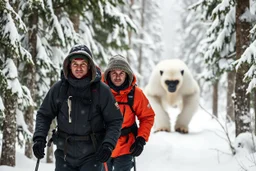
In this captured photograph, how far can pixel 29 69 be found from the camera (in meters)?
7.89

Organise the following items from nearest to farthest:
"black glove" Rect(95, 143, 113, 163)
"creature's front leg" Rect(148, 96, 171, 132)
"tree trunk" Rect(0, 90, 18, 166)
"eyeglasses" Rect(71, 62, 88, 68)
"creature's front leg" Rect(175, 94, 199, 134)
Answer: "black glove" Rect(95, 143, 113, 163), "eyeglasses" Rect(71, 62, 88, 68), "tree trunk" Rect(0, 90, 18, 166), "creature's front leg" Rect(148, 96, 171, 132), "creature's front leg" Rect(175, 94, 199, 134)

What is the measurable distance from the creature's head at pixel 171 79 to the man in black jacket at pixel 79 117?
6.38 meters

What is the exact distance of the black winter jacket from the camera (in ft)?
12.4

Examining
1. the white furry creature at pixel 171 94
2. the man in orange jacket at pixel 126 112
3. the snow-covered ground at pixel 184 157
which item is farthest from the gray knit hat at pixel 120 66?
the white furry creature at pixel 171 94

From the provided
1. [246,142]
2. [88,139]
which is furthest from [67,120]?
[246,142]

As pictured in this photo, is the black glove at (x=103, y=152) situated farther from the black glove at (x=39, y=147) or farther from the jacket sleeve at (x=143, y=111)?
the jacket sleeve at (x=143, y=111)

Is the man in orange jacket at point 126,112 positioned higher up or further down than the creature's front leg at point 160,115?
higher up

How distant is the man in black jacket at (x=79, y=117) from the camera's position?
379 centimetres

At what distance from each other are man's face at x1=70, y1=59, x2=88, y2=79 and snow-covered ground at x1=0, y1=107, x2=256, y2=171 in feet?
10.4

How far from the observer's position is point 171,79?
10273 millimetres

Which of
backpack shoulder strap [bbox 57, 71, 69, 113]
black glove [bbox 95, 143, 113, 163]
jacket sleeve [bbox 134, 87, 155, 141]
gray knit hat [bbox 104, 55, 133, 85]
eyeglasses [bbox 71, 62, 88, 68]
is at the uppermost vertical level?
eyeglasses [bbox 71, 62, 88, 68]

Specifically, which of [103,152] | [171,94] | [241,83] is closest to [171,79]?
[171,94]

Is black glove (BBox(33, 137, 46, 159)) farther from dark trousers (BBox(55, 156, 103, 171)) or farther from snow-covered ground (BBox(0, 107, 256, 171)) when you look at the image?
snow-covered ground (BBox(0, 107, 256, 171))

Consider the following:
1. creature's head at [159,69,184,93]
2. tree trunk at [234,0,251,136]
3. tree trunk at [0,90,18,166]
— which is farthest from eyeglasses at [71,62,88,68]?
creature's head at [159,69,184,93]
